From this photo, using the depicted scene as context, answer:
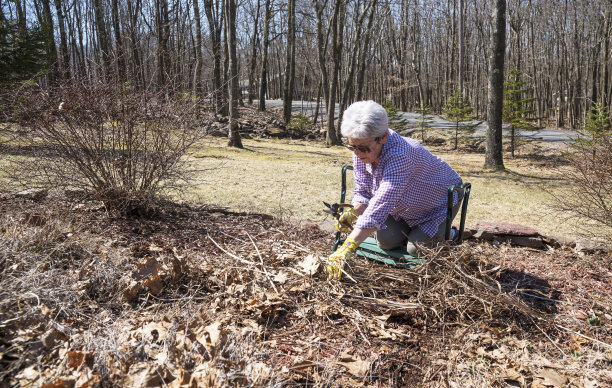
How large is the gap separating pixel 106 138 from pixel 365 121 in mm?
2966

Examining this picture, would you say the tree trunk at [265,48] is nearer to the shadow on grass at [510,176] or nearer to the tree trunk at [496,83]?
the tree trunk at [496,83]

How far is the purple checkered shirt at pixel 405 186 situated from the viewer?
9.34ft

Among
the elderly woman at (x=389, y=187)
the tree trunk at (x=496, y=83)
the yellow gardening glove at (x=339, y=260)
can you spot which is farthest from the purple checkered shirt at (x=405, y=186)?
the tree trunk at (x=496, y=83)

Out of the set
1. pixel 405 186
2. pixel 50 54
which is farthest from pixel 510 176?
pixel 50 54

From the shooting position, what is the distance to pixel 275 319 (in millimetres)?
2684

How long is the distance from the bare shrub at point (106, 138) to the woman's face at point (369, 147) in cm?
238

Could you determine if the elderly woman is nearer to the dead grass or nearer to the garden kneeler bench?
the garden kneeler bench

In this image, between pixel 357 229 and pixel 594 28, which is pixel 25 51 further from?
A: pixel 594 28

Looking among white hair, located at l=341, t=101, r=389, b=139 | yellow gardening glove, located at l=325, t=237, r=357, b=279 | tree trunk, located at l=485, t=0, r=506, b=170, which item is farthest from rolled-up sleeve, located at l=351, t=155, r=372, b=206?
tree trunk, located at l=485, t=0, r=506, b=170

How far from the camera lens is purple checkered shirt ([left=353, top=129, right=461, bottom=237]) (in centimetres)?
285

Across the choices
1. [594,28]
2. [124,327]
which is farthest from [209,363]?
[594,28]

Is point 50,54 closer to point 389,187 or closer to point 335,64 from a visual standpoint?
point 335,64

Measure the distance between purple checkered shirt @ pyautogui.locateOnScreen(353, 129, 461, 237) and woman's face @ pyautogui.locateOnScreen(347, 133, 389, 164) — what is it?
5 cm

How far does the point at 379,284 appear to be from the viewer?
9.98 feet
